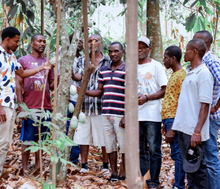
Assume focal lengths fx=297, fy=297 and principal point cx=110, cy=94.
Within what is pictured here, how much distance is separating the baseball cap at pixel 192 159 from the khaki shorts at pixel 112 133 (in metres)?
0.94

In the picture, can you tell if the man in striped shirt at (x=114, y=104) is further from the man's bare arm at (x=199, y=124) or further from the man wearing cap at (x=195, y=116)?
the man's bare arm at (x=199, y=124)

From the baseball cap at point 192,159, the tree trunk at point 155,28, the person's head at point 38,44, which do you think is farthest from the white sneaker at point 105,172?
the tree trunk at point 155,28

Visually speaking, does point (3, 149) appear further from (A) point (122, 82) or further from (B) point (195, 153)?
(B) point (195, 153)

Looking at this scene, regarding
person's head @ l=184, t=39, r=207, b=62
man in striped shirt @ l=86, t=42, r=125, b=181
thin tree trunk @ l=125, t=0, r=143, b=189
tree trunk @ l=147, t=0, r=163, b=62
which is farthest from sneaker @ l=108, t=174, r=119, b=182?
thin tree trunk @ l=125, t=0, r=143, b=189

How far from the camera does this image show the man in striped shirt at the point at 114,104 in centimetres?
331

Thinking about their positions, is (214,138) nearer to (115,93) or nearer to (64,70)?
(115,93)

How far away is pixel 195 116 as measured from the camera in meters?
2.50

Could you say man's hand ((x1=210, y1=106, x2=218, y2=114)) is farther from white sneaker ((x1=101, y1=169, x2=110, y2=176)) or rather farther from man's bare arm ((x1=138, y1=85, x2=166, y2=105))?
white sneaker ((x1=101, y1=169, x2=110, y2=176))

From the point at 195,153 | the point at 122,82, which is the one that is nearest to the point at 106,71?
the point at 122,82

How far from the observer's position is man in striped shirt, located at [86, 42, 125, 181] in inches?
130

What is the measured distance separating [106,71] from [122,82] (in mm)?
246

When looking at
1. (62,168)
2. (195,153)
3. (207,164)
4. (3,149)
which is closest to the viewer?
(195,153)

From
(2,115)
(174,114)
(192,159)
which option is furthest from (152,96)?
(2,115)

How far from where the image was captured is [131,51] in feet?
3.11
